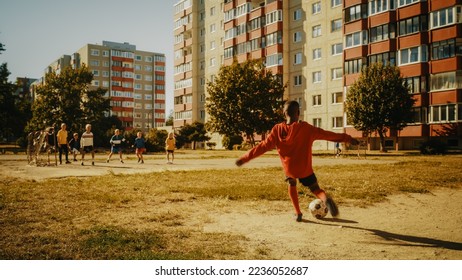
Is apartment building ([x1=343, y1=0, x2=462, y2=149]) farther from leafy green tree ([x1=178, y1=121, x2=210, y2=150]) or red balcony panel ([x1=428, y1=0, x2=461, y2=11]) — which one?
leafy green tree ([x1=178, y1=121, x2=210, y2=150])

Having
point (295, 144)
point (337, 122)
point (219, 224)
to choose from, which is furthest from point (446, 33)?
point (219, 224)

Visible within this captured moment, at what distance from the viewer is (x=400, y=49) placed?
45250 mm

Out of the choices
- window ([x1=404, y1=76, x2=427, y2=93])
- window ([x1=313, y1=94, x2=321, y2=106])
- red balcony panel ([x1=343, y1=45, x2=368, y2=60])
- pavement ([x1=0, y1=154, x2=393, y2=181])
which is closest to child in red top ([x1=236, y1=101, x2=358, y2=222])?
pavement ([x1=0, y1=154, x2=393, y2=181])

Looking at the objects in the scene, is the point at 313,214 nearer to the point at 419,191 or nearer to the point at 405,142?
the point at 419,191

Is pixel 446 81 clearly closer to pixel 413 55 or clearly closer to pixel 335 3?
pixel 413 55

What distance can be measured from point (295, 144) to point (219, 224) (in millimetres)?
1832

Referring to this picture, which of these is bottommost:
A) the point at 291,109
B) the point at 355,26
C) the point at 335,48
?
the point at 291,109

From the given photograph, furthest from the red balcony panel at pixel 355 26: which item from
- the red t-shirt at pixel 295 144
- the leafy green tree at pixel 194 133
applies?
the red t-shirt at pixel 295 144

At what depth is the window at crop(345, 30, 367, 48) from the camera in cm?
4912

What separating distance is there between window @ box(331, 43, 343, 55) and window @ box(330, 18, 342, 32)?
7.05 feet

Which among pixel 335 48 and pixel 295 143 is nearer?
pixel 295 143

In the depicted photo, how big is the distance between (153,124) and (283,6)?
8830 centimetres

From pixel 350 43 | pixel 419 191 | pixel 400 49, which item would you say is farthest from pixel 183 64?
pixel 419 191

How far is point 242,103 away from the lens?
3900 cm
